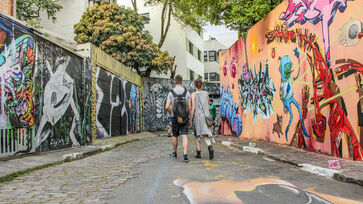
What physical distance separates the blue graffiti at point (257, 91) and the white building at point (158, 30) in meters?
16.4

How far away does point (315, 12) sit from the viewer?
22.2 ft

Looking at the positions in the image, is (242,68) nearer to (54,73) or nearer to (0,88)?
(54,73)

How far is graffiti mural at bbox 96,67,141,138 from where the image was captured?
→ 1162 centimetres

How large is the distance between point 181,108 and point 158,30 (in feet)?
74.3

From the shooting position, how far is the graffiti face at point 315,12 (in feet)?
20.0

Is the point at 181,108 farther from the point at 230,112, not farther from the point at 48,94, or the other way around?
the point at 230,112

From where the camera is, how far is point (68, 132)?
8633 millimetres

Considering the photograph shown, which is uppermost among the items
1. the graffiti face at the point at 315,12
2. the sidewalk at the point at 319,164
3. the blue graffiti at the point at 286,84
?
the graffiti face at the point at 315,12

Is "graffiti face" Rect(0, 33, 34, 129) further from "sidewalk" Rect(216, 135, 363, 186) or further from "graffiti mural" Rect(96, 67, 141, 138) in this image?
"sidewalk" Rect(216, 135, 363, 186)

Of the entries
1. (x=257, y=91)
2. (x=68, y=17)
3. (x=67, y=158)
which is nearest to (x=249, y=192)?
(x=67, y=158)

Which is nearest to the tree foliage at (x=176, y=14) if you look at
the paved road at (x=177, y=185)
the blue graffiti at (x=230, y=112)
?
the blue graffiti at (x=230, y=112)

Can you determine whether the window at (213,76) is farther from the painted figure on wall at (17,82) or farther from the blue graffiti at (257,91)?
the painted figure on wall at (17,82)

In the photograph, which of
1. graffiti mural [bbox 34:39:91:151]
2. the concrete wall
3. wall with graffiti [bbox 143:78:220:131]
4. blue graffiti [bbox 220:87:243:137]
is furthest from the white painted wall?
graffiti mural [bbox 34:39:91:151]

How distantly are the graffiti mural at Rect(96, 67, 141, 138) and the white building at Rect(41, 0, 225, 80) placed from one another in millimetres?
10318
